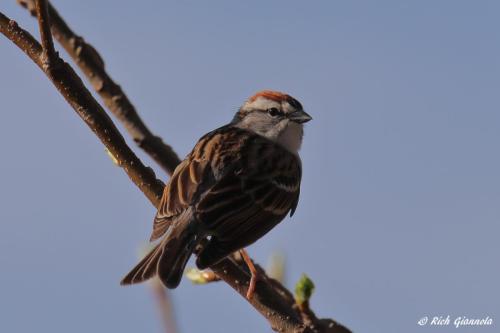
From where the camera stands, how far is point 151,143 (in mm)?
6730

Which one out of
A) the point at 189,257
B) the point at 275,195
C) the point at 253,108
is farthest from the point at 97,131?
the point at 253,108

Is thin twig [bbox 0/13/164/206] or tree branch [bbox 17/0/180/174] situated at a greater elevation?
tree branch [bbox 17/0/180/174]

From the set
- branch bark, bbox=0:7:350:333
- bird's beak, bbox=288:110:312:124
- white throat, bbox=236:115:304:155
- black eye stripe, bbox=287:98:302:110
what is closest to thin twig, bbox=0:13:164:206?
branch bark, bbox=0:7:350:333

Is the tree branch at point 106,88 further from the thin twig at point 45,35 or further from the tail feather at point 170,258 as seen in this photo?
the thin twig at point 45,35

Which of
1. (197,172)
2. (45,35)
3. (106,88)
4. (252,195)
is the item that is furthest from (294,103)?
(45,35)

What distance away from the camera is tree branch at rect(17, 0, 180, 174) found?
664 cm

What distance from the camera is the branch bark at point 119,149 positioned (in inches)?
198

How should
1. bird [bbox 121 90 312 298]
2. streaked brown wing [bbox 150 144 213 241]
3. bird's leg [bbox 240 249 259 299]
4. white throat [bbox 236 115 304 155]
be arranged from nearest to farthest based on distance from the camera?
bird's leg [bbox 240 249 259 299], bird [bbox 121 90 312 298], streaked brown wing [bbox 150 144 213 241], white throat [bbox 236 115 304 155]

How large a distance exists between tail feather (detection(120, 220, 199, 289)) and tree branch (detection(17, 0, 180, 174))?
91 centimetres

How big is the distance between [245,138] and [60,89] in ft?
9.37

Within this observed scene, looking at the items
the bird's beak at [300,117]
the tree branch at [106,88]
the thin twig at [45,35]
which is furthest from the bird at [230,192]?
the thin twig at [45,35]

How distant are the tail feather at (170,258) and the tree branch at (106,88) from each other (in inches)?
35.9

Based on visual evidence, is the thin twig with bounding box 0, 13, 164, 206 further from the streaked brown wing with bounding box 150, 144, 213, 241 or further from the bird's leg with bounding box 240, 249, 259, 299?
the bird's leg with bounding box 240, 249, 259, 299

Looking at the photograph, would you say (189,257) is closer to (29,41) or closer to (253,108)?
(29,41)
